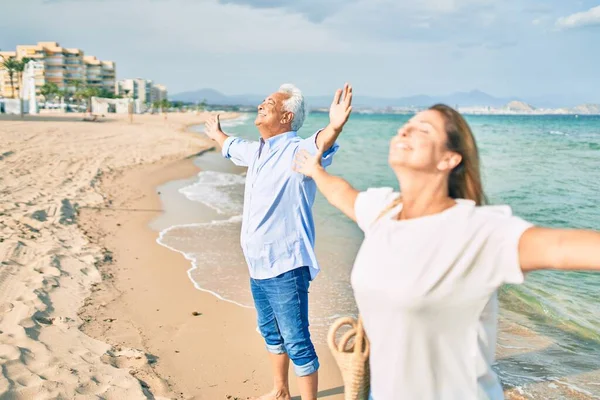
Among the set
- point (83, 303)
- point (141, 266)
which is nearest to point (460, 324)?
point (83, 303)

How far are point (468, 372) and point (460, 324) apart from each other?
16cm

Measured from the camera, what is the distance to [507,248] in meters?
1.62

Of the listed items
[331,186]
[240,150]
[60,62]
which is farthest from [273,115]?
[60,62]

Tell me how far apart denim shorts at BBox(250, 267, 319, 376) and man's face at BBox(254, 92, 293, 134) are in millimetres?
874

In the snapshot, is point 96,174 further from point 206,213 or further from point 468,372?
point 468,372

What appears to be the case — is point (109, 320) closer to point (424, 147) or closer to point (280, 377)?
point (280, 377)

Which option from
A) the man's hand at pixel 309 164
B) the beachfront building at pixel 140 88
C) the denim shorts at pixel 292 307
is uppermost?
the beachfront building at pixel 140 88

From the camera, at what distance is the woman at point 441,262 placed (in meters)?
1.63

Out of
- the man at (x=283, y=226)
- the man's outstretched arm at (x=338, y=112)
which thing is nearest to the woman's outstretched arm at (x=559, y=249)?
the man's outstretched arm at (x=338, y=112)

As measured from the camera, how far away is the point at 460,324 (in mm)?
1726

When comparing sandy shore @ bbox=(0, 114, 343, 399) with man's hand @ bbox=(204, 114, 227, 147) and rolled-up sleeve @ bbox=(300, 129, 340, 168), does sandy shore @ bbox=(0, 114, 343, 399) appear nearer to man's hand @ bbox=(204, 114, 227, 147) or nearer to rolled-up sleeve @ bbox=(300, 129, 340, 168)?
man's hand @ bbox=(204, 114, 227, 147)

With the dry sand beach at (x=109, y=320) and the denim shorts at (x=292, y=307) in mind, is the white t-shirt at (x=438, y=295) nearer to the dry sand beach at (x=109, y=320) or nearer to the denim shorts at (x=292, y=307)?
the denim shorts at (x=292, y=307)

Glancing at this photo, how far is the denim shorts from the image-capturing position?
340 cm

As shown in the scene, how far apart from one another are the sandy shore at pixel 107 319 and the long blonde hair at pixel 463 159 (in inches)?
121
